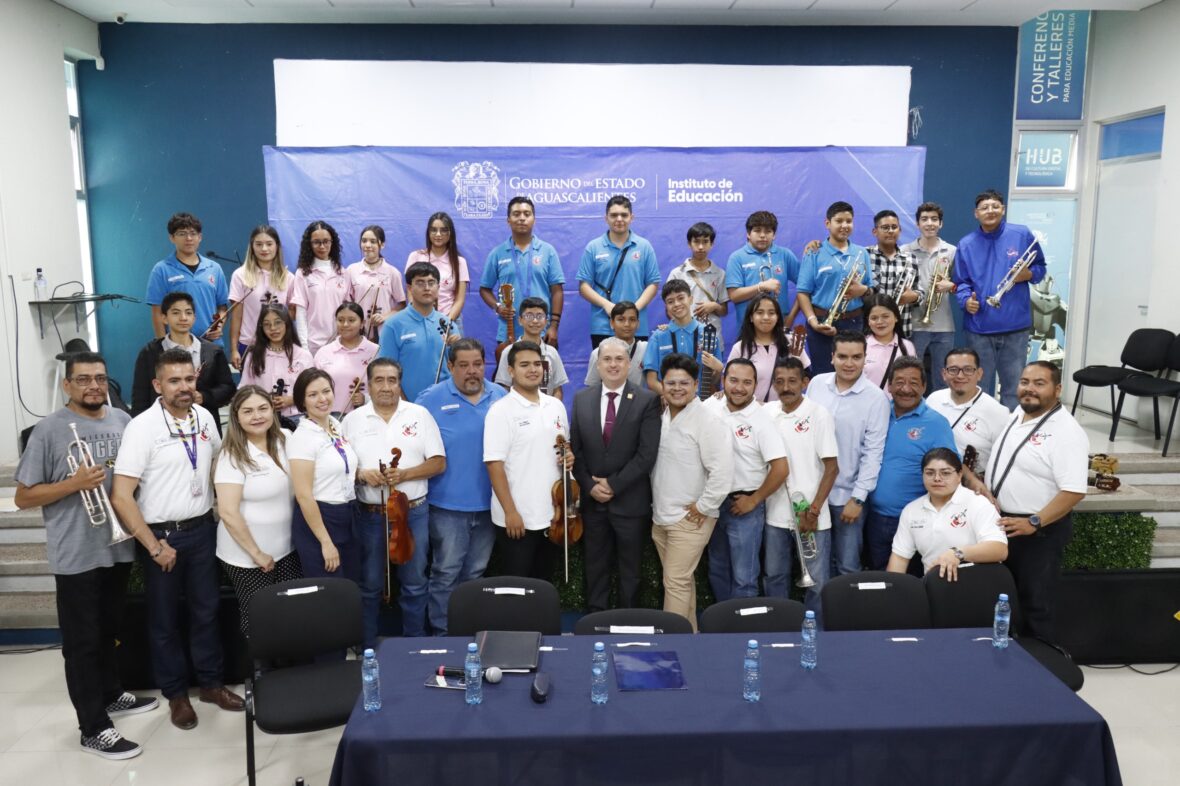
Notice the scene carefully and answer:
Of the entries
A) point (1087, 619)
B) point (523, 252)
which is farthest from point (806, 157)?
point (1087, 619)

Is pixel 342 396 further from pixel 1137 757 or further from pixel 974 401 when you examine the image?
pixel 1137 757

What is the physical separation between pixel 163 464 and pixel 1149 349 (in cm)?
771

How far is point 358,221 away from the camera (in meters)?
7.79

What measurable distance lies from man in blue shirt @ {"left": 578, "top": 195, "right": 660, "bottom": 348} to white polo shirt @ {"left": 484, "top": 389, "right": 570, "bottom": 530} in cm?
202

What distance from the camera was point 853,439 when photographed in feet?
15.6

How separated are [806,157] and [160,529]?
6058 mm

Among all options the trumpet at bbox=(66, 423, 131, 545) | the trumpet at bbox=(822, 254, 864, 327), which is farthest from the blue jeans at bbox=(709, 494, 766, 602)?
the trumpet at bbox=(66, 423, 131, 545)

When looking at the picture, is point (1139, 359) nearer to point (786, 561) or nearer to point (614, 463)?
point (786, 561)

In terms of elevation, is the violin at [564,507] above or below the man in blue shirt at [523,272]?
below

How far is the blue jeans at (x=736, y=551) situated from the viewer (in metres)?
4.76

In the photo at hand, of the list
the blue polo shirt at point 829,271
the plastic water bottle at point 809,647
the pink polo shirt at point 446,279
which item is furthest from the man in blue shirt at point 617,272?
the plastic water bottle at point 809,647

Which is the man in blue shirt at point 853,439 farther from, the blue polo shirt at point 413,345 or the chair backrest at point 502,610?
the blue polo shirt at point 413,345

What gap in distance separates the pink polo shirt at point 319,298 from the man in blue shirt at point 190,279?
0.55m

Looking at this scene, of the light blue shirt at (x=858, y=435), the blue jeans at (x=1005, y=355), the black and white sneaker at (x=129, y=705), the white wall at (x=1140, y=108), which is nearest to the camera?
the black and white sneaker at (x=129, y=705)
